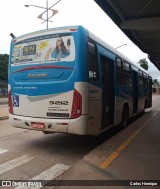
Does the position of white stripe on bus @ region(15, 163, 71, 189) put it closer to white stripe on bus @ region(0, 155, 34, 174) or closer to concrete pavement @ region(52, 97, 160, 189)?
concrete pavement @ region(52, 97, 160, 189)

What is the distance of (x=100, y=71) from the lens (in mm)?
8172

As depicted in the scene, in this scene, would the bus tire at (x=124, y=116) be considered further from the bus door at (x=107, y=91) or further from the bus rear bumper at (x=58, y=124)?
the bus rear bumper at (x=58, y=124)

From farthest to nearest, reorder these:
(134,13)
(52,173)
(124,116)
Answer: (134,13), (124,116), (52,173)

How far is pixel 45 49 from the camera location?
7789mm

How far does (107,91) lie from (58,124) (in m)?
2.44

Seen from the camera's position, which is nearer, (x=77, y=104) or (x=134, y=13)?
(x=77, y=104)

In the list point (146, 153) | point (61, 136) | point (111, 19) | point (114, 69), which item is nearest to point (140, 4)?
point (111, 19)

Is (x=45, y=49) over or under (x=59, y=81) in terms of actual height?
over

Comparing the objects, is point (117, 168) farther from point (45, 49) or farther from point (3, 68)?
point (3, 68)

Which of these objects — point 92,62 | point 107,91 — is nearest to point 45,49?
point 92,62

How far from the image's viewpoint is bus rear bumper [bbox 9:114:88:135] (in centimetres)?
716

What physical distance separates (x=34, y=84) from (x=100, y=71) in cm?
182

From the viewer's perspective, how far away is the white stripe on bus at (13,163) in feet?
20.4

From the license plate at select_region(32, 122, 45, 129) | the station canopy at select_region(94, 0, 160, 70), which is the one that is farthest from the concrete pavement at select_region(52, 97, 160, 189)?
the station canopy at select_region(94, 0, 160, 70)
